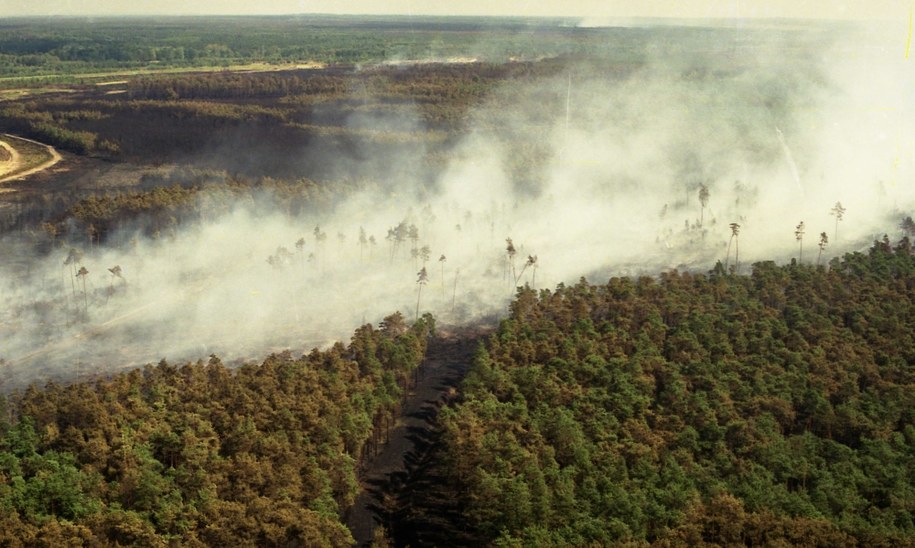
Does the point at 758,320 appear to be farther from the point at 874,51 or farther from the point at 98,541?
the point at 874,51

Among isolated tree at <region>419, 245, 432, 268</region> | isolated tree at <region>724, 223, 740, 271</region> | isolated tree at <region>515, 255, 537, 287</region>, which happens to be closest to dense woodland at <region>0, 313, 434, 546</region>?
isolated tree at <region>515, 255, 537, 287</region>

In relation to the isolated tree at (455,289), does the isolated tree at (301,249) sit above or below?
above

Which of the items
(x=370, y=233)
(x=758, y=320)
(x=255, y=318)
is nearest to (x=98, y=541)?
(x=255, y=318)

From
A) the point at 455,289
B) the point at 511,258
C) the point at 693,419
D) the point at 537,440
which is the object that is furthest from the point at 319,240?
the point at 693,419

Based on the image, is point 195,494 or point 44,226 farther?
point 44,226

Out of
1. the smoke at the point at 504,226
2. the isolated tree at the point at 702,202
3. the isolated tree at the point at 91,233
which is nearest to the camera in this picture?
the smoke at the point at 504,226

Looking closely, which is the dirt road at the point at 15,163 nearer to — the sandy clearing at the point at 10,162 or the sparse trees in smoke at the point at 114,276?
the sandy clearing at the point at 10,162

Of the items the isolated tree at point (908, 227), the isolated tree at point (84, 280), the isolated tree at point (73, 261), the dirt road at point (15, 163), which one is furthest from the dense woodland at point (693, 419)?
the dirt road at point (15, 163)
